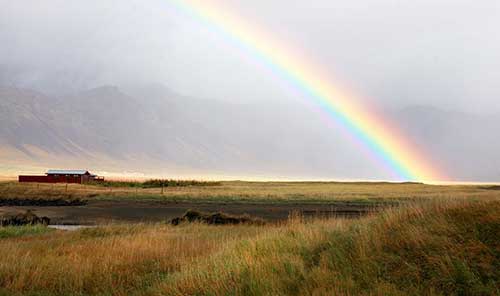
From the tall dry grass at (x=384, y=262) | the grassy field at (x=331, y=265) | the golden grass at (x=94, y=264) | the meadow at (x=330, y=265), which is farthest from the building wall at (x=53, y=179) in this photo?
the tall dry grass at (x=384, y=262)

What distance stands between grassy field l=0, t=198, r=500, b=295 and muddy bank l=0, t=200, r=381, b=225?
24.2 m

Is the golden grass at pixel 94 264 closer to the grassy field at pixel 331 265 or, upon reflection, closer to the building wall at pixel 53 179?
the grassy field at pixel 331 265

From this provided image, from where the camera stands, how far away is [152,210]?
157ft

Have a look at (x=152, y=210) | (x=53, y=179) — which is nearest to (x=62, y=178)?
(x=53, y=179)

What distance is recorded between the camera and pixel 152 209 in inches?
1921

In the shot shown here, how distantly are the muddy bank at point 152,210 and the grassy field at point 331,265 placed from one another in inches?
954

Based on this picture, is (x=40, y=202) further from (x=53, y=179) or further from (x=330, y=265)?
(x=330, y=265)

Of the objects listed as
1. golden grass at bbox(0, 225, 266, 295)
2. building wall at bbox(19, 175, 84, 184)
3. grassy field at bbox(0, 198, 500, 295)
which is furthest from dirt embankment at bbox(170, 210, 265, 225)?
building wall at bbox(19, 175, 84, 184)

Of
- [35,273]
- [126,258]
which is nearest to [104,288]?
[35,273]

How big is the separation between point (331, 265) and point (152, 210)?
38.8 meters

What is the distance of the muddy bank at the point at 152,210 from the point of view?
131 feet

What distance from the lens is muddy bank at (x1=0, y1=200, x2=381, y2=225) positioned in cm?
4000

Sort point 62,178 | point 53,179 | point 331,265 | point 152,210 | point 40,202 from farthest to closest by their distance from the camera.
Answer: point 62,178 → point 53,179 → point 40,202 → point 152,210 → point 331,265

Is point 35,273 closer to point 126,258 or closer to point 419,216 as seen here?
point 126,258
